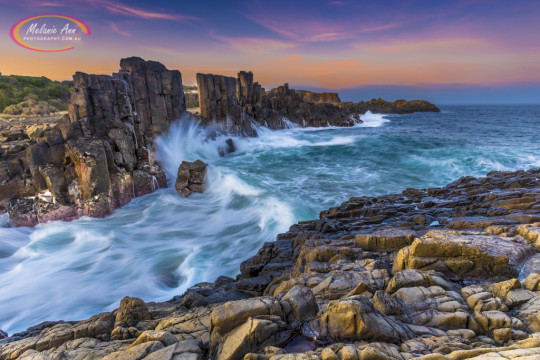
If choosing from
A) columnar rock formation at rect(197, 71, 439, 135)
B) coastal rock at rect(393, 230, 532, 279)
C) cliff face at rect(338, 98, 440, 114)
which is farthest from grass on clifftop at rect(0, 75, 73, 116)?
cliff face at rect(338, 98, 440, 114)

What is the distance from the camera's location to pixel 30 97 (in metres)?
35.2

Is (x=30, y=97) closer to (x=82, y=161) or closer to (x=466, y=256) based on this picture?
(x=82, y=161)

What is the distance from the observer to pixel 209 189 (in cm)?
1762

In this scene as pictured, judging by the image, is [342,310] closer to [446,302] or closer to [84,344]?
[446,302]

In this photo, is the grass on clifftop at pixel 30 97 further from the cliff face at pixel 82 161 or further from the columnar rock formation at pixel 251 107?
the cliff face at pixel 82 161

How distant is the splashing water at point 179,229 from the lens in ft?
28.3

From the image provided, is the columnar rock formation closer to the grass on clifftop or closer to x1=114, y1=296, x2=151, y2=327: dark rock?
the grass on clifftop

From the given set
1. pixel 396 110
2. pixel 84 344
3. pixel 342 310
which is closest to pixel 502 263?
pixel 342 310

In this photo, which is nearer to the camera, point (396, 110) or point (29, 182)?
point (29, 182)

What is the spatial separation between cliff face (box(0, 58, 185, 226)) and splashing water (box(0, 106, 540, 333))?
727 mm

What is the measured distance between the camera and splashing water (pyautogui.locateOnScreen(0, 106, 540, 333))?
8625 millimetres

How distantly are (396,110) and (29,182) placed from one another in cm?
11897

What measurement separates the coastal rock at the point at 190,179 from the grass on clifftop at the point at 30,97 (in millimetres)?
21730

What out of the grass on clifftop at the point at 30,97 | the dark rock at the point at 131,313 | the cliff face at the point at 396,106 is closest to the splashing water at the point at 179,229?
the dark rock at the point at 131,313
